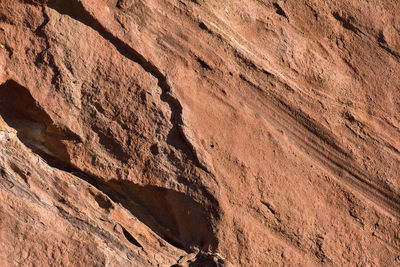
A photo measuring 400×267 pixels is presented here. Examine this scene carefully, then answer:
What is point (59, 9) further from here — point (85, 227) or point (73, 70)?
point (85, 227)

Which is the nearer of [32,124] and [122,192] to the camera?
[32,124]

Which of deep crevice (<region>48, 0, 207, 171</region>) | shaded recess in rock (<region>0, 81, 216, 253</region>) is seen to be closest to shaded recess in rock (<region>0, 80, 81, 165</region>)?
shaded recess in rock (<region>0, 81, 216, 253</region>)

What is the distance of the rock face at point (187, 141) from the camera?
4.31 m

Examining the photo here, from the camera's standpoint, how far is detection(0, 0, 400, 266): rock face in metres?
4.31

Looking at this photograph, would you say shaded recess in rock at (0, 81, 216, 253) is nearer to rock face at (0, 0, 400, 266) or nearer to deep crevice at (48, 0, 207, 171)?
rock face at (0, 0, 400, 266)

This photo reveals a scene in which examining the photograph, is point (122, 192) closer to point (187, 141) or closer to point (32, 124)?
point (187, 141)

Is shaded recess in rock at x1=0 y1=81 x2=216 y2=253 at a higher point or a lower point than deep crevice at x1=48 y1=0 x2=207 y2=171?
lower

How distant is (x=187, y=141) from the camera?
183 inches

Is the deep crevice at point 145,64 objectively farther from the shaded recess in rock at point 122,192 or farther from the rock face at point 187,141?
the shaded recess in rock at point 122,192

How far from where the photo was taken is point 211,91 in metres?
4.87

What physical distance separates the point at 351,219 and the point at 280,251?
721 millimetres

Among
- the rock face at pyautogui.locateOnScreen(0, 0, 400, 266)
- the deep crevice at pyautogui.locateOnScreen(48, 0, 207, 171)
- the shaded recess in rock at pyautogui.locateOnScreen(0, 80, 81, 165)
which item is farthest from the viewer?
the deep crevice at pyautogui.locateOnScreen(48, 0, 207, 171)

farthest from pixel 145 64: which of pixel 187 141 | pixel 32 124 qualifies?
pixel 32 124

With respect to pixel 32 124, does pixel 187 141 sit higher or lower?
higher
